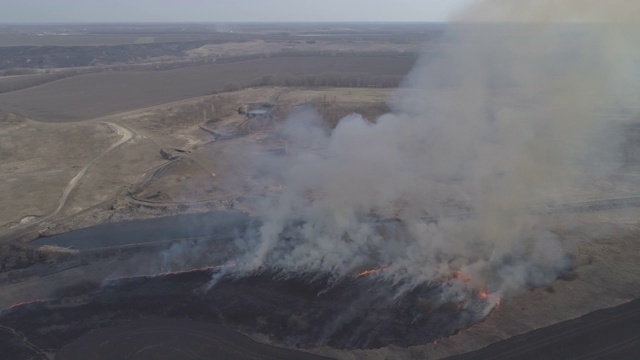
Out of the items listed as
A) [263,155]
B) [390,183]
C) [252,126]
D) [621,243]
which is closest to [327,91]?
[252,126]

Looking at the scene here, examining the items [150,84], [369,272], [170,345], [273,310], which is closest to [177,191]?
[273,310]

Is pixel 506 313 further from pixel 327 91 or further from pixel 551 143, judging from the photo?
pixel 327 91

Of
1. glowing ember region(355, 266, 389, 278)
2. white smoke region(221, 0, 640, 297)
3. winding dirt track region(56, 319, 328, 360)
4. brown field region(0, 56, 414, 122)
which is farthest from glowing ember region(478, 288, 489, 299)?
brown field region(0, 56, 414, 122)

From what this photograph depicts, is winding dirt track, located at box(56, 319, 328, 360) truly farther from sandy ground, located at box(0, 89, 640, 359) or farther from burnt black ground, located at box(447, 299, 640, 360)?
burnt black ground, located at box(447, 299, 640, 360)

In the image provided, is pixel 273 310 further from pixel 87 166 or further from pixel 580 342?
pixel 87 166

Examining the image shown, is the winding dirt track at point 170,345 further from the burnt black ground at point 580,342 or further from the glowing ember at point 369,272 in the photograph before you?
the burnt black ground at point 580,342
